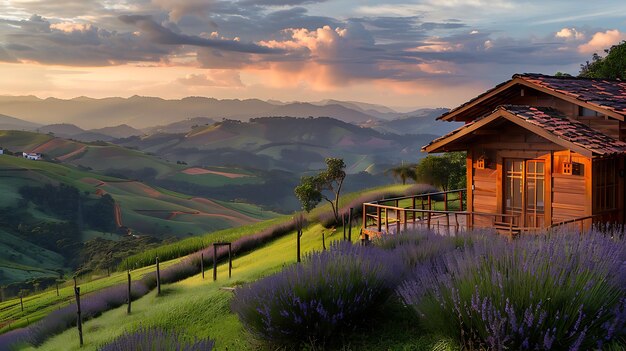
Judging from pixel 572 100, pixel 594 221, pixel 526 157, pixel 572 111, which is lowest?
pixel 594 221

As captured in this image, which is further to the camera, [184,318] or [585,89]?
[585,89]

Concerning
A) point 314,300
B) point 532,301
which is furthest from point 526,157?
point 532,301

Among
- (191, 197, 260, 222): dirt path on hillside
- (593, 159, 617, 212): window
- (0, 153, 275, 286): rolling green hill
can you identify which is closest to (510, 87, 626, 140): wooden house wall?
(593, 159, 617, 212): window

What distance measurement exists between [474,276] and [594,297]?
1229mm

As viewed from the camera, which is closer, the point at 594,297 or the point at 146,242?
the point at 594,297

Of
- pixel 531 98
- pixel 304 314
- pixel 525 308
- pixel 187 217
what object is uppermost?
pixel 531 98

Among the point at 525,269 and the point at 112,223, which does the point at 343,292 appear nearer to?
the point at 525,269

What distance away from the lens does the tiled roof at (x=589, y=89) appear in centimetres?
1662

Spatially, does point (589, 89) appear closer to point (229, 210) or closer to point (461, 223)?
point (461, 223)

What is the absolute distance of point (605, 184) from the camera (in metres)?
16.1

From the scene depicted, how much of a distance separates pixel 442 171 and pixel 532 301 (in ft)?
105

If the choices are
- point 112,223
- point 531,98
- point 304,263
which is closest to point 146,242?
point 112,223

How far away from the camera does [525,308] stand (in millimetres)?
6270

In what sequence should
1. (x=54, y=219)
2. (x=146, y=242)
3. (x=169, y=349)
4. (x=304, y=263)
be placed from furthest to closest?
1. (x=54, y=219)
2. (x=146, y=242)
3. (x=304, y=263)
4. (x=169, y=349)
